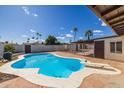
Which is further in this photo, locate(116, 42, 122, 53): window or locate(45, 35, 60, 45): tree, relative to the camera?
locate(45, 35, 60, 45): tree

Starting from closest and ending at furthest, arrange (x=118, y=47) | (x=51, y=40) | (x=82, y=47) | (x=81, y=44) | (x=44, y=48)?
1. (x=118, y=47)
2. (x=81, y=44)
3. (x=82, y=47)
4. (x=44, y=48)
5. (x=51, y=40)

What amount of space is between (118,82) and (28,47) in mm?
18086

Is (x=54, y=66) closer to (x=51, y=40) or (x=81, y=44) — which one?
(x=81, y=44)

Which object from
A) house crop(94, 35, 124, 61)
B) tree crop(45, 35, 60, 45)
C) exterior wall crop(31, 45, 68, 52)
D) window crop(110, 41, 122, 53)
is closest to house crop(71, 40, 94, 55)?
exterior wall crop(31, 45, 68, 52)

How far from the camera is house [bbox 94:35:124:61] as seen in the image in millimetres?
10159

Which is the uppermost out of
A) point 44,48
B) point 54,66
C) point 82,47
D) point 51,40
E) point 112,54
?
point 51,40

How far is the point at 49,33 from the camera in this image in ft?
113

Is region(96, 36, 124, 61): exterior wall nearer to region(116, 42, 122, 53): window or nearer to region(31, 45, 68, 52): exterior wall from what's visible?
region(116, 42, 122, 53): window

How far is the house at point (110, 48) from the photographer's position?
33.3ft

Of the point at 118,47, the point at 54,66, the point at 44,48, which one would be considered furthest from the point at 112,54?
the point at 44,48

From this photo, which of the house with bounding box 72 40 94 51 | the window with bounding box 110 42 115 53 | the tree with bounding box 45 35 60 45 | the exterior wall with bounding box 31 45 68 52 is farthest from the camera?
the tree with bounding box 45 35 60 45

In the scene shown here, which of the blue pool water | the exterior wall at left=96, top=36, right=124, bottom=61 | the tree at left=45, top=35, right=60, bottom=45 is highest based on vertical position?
the tree at left=45, top=35, right=60, bottom=45

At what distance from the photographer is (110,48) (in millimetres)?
11328

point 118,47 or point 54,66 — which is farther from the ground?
point 118,47
